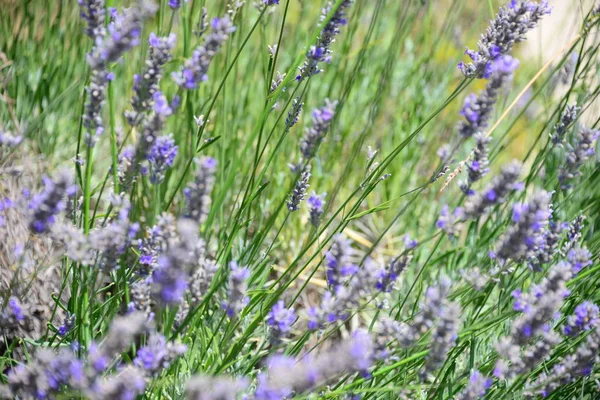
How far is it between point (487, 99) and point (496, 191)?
0.73 ft

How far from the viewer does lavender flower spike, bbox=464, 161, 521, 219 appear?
1387 millimetres

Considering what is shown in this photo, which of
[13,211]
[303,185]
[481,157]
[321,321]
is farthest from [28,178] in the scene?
[481,157]

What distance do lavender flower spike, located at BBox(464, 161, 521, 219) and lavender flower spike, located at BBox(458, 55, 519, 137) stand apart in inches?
5.6

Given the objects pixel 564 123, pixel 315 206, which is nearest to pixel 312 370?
pixel 315 206

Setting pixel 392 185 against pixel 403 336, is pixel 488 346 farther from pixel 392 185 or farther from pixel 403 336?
pixel 392 185

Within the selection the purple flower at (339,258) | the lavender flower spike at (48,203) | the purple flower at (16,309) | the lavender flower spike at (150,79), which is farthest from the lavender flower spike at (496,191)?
the purple flower at (16,309)

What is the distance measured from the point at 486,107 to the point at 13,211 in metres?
1.69

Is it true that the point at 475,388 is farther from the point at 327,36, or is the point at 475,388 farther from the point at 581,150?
the point at 327,36

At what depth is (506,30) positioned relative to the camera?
1663 millimetres

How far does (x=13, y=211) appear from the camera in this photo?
7.61 feet

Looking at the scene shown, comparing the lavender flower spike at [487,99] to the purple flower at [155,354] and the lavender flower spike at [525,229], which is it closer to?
the lavender flower spike at [525,229]

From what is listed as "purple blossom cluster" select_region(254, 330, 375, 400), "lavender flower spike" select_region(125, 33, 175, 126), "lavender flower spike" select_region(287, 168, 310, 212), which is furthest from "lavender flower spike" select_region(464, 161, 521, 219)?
"lavender flower spike" select_region(125, 33, 175, 126)

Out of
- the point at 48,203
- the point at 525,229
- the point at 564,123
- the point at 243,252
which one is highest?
the point at 564,123

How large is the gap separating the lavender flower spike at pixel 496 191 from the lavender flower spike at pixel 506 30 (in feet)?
1.36
